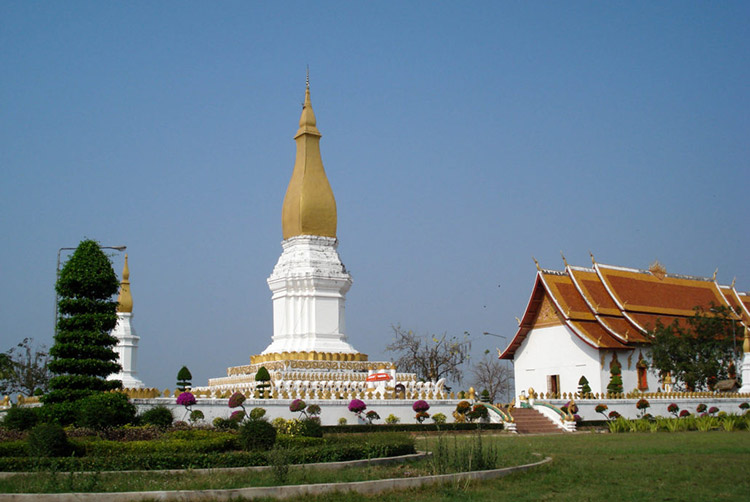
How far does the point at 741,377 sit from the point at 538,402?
15.4m

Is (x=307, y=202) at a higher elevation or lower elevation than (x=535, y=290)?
higher

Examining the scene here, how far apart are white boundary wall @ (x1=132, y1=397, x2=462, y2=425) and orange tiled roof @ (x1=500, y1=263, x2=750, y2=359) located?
44.8ft

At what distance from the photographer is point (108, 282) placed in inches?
973

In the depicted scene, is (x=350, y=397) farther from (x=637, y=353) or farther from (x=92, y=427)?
(x=637, y=353)

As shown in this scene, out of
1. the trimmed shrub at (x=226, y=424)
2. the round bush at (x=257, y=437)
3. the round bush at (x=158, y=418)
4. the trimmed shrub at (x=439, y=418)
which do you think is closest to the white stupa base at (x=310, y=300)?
the trimmed shrub at (x=439, y=418)

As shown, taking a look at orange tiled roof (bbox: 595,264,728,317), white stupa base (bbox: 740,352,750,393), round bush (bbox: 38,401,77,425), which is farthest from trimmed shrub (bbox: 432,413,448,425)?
white stupa base (bbox: 740,352,750,393)

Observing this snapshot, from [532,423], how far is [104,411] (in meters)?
18.2

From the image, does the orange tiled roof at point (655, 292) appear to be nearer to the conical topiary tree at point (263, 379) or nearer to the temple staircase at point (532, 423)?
the temple staircase at point (532, 423)

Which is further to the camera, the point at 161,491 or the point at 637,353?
the point at 637,353

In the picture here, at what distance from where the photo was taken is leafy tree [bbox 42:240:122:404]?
77.8ft

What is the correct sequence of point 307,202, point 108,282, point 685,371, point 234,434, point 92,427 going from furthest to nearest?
point 685,371 < point 307,202 < point 108,282 < point 92,427 < point 234,434

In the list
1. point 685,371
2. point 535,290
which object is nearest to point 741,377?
point 685,371

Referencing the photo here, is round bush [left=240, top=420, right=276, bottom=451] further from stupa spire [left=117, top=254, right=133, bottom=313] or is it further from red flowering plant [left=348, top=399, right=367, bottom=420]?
stupa spire [left=117, top=254, right=133, bottom=313]

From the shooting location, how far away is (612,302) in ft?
155
